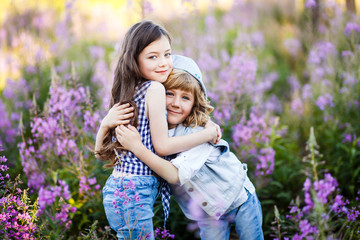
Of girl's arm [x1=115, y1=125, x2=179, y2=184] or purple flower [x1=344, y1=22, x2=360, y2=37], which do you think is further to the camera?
purple flower [x1=344, y1=22, x2=360, y2=37]

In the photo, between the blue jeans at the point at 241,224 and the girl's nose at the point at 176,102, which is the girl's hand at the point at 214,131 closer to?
the girl's nose at the point at 176,102

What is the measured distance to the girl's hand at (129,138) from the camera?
7.24 feet

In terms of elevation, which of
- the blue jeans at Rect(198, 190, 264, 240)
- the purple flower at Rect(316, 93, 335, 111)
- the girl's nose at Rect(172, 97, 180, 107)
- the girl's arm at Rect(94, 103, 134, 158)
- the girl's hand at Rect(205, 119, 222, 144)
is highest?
the girl's nose at Rect(172, 97, 180, 107)

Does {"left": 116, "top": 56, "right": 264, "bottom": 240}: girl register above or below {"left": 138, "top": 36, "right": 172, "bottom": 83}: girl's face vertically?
below

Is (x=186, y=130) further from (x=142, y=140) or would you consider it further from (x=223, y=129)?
(x=223, y=129)

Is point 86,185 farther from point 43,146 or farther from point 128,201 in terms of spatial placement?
point 128,201

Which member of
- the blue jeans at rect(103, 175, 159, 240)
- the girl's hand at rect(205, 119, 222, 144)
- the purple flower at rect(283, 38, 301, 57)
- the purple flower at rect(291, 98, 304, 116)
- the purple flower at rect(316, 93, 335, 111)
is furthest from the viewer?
the purple flower at rect(283, 38, 301, 57)

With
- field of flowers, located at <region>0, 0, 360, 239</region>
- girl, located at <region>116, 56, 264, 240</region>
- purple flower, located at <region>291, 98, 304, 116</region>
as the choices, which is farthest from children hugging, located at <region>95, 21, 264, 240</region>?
purple flower, located at <region>291, 98, 304, 116</region>

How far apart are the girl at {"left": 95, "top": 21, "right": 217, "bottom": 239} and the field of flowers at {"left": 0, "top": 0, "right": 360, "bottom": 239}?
0.20 metres

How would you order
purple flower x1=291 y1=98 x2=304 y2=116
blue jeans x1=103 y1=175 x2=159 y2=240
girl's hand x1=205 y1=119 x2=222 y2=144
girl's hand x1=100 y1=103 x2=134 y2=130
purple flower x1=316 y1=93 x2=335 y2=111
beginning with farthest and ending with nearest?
purple flower x1=291 y1=98 x2=304 y2=116
purple flower x1=316 y1=93 x2=335 y2=111
girl's hand x1=205 y1=119 x2=222 y2=144
girl's hand x1=100 y1=103 x2=134 y2=130
blue jeans x1=103 y1=175 x2=159 y2=240

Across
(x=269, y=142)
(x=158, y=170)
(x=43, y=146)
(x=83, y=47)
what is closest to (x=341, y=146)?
(x=269, y=142)

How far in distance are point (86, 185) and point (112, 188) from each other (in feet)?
2.84

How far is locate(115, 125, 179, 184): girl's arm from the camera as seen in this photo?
85.7 inches

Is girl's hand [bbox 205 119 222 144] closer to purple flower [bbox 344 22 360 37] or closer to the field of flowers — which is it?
the field of flowers
